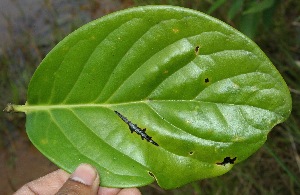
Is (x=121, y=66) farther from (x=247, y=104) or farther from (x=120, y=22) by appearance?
(x=247, y=104)

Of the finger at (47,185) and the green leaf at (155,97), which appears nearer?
the green leaf at (155,97)

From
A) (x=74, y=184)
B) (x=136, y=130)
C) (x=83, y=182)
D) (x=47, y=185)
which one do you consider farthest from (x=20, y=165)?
(x=136, y=130)

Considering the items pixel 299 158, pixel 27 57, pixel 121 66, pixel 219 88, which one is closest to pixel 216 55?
pixel 219 88

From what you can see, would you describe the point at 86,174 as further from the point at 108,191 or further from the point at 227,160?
the point at 108,191

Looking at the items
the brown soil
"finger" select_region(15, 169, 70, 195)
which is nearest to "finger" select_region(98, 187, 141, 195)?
"finger" select_region(15, 169, 70, 195)

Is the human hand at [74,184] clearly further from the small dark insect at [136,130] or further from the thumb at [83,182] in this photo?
the small dark insect at [136,130]

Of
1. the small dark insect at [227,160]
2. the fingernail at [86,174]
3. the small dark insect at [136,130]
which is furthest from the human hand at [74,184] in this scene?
the small dark insect at [227,160]
